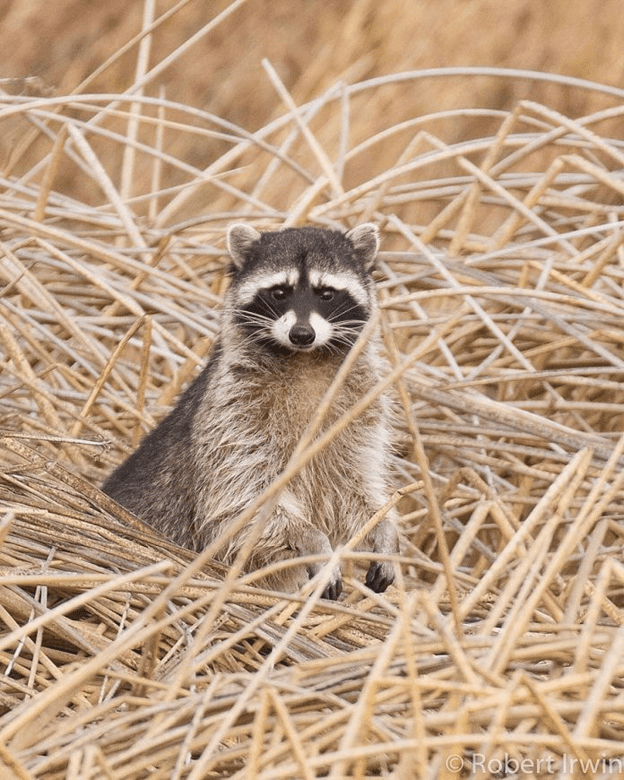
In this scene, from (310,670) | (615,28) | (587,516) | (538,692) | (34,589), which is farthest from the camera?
(615,28)

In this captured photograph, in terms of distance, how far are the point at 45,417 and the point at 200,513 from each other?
0.84 m

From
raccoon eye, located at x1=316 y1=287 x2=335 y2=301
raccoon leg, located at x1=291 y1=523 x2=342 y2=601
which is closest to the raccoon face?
raccoon eye, located at x1=316 y1=287 x2=335 y2=301

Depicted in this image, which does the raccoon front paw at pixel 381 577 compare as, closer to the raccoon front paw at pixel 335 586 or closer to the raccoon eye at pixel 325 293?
the raccoon front paw at pixel 335 586

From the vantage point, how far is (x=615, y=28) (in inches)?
342

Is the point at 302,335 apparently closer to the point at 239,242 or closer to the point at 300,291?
the point at 300,291

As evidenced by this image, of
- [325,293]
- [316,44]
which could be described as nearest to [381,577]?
[325,293]

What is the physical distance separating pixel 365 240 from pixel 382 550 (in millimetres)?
1149

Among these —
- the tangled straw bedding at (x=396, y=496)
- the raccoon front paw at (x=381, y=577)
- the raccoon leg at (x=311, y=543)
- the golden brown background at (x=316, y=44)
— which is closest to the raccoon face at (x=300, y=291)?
the tangled straw bedding at (x=396, y=496)

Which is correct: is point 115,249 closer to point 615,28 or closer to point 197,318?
point 197,318

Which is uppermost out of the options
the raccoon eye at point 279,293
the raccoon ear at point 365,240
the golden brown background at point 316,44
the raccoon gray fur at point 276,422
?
the golden brown background at point 316,44

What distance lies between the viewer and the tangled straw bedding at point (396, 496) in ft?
7.94

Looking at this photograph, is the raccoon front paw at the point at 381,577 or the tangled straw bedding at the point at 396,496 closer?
the tangled straw bedding at the point at 396,496

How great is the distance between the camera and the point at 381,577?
13.0ft

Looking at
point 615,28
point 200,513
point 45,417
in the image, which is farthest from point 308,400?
point 615,28
